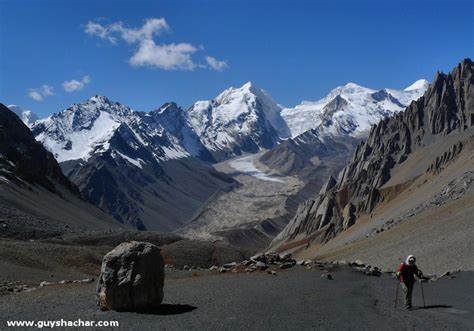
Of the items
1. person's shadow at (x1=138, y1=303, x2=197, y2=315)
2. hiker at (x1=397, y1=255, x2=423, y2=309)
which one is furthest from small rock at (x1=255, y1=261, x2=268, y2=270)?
hiker at (x1=397, y1=255, x2=423, y2=309)

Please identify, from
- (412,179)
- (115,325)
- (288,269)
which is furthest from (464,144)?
(115,325)

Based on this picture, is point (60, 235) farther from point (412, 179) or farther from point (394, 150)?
point (394, 150)

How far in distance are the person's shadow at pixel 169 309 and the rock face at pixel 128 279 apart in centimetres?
34

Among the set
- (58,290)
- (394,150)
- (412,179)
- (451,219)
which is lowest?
(58,290)

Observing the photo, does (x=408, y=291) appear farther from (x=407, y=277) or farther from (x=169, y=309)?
(x=169, y=309)

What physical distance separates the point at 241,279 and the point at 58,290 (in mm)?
9928

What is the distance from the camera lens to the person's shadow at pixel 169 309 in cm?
2456

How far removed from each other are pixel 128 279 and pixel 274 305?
6.61m

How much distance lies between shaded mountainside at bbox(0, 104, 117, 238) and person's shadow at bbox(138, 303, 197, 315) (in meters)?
47.4

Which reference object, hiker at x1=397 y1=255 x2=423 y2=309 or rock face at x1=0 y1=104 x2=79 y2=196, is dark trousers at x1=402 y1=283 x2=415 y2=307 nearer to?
hiker at x1=397 y1=255 x2=423 y2=309

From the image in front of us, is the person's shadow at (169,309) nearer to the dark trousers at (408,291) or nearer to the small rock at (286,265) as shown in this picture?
the dark trousers at (408,291)

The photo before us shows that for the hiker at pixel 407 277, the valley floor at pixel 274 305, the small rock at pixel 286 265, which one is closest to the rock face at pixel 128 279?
the valley floor at pixel 274 305

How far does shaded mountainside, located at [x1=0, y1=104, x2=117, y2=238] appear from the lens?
250 ft

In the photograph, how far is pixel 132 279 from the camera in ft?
80.3
